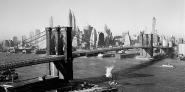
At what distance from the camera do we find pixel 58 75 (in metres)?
48.4

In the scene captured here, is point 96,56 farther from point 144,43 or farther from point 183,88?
point 183,88

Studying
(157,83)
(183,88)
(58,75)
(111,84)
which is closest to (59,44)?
(58,75)

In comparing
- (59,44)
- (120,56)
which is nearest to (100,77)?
(59,44)

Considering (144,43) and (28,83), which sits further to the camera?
(144,43)

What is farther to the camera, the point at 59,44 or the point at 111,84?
the point at 59,44

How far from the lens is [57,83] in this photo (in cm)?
4628

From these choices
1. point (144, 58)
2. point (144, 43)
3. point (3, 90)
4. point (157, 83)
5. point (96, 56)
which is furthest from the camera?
point (144, 43)

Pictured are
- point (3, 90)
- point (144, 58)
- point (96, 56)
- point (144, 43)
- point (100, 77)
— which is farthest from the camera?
point (144, 43)

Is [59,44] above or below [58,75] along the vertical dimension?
above

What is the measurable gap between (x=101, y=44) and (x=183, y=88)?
4859 inches

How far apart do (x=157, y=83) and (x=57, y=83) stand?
19.1 m

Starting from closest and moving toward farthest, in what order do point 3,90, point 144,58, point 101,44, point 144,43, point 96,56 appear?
1. point 3,90
2. point 144,58
3. point 96,56
4. point 144,43
5. point 101,44

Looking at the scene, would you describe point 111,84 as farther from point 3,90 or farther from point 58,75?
point 3,90

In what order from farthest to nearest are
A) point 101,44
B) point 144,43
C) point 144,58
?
1. point 101,44
2. point 144,43
3. point 144,58
